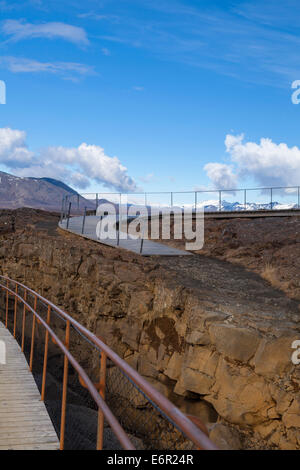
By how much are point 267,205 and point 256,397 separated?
20142 mm

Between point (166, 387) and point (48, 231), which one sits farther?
point (48, 231)

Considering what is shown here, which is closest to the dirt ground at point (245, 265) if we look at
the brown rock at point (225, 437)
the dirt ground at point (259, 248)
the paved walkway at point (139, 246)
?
the dirt ground at point (259, 248)

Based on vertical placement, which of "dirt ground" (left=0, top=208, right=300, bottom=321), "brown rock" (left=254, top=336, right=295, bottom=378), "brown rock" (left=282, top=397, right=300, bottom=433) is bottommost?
"brown rock" (left=282, top=397, right=300, bottom=433)

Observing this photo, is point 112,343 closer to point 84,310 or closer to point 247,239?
point 84,310

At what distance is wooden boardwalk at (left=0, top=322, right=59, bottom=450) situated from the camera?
13.9 ft

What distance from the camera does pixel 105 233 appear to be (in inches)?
759

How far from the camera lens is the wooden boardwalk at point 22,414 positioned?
13.9 feet

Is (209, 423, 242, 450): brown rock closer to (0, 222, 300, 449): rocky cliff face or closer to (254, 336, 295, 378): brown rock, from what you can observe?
(0, 222, 300, 449): rocky cliff face

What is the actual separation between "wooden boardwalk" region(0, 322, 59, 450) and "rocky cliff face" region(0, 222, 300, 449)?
4.21 metres

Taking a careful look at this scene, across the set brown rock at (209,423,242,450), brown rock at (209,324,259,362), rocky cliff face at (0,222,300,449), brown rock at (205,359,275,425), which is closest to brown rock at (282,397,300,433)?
rocky cliff face at (0,222,300,449)

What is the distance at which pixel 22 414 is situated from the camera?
4984 mm
